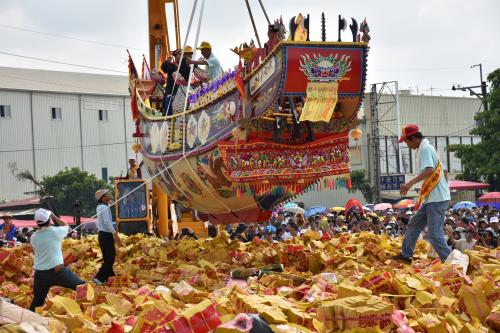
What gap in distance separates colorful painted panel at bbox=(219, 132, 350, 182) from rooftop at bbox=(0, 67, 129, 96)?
41.6 m

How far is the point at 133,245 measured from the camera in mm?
14883

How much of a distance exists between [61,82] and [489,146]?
2831cm

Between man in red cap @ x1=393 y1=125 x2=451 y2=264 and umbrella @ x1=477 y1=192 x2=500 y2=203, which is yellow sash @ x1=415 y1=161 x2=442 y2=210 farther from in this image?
umbrella @ x1=477 y1=192 x2=500 y2=203

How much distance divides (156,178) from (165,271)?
12.8 ft

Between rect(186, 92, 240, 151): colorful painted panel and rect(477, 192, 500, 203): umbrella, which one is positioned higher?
rect(186, 92, 240, 151): colorful painted panel

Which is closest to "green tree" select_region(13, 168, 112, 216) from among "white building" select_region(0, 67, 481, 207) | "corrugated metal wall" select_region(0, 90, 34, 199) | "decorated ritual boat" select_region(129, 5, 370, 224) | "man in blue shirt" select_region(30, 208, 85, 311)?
"corrugated metal wall" select_region(0, 90, 34, 199)

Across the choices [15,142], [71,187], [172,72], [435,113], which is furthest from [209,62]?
[435,113]

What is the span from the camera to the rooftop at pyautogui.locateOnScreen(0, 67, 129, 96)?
52531 millimetres

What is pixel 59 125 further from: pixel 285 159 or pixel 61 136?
pixel 285 159

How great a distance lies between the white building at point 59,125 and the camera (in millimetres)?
51531

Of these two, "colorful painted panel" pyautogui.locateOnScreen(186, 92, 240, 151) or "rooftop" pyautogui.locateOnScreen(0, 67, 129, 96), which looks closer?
"colorful painted panel" pyautogui.locateOnScreen(186, 92, 240, 151)

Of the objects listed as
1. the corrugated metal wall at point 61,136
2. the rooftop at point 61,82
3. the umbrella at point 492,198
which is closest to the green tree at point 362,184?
the corrugated metal wall at point 61,136

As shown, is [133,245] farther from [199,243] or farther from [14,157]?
[14,157]

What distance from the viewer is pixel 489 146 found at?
36688 millimetres
